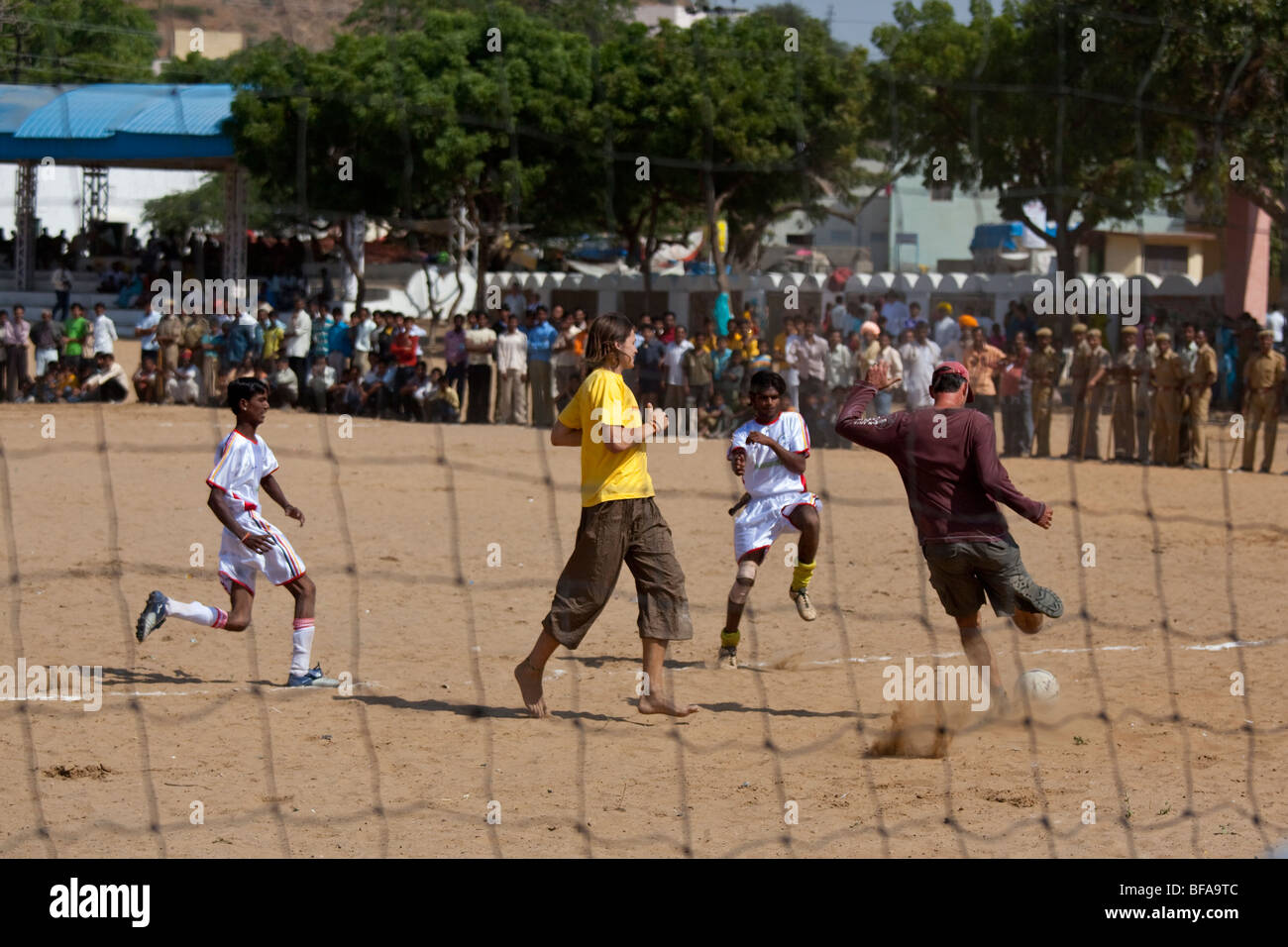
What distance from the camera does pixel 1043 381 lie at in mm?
16406

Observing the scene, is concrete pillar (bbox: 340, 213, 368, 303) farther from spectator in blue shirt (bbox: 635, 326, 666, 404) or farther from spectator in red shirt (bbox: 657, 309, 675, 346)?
spectator in blue shirt (bbox: 635, 326, 666, 404)

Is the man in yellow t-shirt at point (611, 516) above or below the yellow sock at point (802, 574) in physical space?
above

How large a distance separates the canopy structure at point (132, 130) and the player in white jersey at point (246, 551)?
2224 centimetres

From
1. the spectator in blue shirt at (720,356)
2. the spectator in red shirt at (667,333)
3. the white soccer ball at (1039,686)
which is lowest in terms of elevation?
the white soccer ball at (1039,686)

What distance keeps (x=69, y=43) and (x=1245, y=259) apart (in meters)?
28.9

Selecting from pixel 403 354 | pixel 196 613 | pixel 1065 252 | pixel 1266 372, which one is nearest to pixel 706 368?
pixel 403 354

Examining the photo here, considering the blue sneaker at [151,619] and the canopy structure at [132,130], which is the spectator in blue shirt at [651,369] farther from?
the canopy structure at [132,130]

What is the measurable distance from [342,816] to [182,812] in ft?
1.71

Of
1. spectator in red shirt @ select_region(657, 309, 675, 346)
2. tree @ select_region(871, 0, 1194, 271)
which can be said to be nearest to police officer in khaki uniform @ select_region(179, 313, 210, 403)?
spectator in red shirt @ select_region(657, 309, 675, 346)

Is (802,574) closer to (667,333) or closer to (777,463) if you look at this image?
(777,463)

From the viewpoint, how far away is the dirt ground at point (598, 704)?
498cm

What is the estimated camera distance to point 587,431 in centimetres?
597

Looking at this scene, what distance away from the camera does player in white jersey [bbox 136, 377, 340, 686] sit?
6.76 meters

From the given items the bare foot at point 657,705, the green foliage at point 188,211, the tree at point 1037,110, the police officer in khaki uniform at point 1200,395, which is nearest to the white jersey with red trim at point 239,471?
the bare foot at point 657,705
